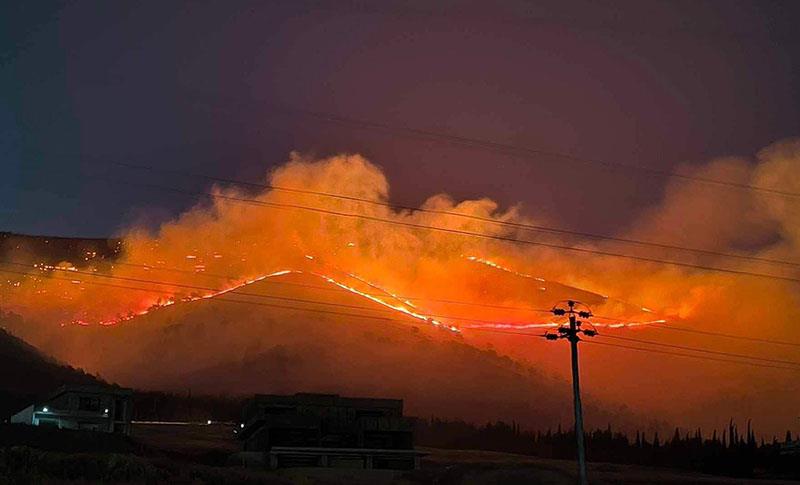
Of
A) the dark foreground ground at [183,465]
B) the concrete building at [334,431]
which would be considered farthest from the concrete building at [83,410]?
the concrete building at [334,431]

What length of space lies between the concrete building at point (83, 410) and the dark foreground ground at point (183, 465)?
192 inches

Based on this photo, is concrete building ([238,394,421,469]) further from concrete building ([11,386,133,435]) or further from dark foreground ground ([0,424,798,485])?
concrete building ([11,386,133,435])

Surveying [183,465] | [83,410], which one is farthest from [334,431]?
[183,465]

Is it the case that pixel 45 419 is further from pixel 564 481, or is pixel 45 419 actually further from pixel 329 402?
pixel 564 481

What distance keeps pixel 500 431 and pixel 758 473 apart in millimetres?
53682

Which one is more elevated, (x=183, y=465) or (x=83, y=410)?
(x=83, y=410)

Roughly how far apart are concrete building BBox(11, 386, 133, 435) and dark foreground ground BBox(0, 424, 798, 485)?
4888mm

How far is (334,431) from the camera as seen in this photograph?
7925 cm

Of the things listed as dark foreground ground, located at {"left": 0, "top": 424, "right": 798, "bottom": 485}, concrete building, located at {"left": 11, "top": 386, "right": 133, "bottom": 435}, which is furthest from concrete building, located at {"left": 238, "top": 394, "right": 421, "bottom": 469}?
concrete building, located at {"left": 11, "top": 386, "right": 133, "bottom": 435}

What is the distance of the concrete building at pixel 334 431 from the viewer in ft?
242

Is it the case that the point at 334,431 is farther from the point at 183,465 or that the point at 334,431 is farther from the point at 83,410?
the point at 183,465

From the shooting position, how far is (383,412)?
8250cm

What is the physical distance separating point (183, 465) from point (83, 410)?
115ft

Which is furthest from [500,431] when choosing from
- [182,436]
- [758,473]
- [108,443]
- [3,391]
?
[108,443]
